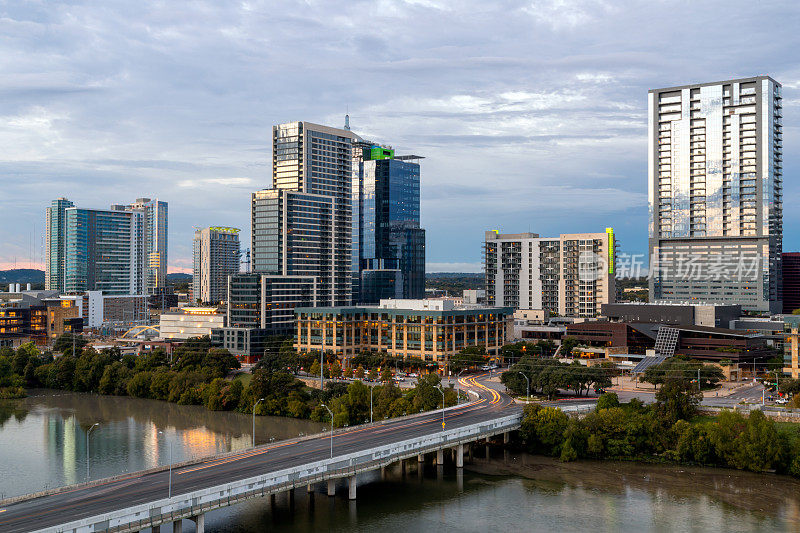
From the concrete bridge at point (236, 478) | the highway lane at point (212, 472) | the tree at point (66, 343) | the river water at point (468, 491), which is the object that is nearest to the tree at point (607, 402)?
the concrete bridge at point (236, 478)

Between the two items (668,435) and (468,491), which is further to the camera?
(668,435)

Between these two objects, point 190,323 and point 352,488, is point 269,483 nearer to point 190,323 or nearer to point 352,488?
point 352,488

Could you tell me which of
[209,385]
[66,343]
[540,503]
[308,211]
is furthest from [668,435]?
[66,343]

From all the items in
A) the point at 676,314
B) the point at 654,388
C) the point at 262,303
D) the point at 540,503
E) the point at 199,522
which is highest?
the point at 262,303

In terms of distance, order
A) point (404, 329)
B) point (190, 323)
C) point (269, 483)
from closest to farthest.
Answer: point (269, 483), point (404, 329), point (190, 323)

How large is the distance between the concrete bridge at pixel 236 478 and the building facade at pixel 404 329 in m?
50.8

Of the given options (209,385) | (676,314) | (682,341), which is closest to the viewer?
(209,385)

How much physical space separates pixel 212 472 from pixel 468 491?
73.4 ft

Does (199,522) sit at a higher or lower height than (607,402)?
lower

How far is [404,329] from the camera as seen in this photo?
139875mm

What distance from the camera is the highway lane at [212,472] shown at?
49438mm

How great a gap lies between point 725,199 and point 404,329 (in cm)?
9978

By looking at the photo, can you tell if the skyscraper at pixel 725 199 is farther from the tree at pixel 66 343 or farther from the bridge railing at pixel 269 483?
the tree at pixel 66 343

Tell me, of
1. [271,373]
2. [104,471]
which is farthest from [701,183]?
[104,471]
